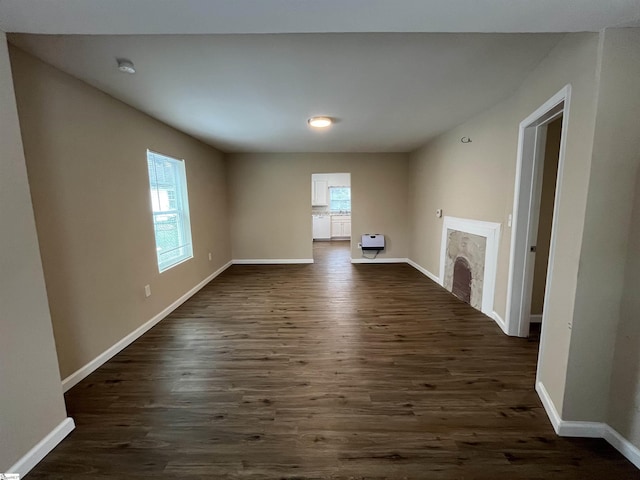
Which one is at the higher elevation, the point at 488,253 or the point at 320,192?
the point at 320,192

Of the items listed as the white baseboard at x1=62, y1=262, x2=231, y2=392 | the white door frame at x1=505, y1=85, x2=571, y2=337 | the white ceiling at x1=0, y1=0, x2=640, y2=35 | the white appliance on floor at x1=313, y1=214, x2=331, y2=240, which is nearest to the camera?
the white ceiling at x1=0, y1=0, x2=640, y2=35

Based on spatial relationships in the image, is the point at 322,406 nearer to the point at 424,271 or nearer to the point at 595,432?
the point at 595,432

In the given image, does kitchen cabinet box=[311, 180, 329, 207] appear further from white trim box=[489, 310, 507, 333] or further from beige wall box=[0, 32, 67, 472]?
beige wall box=[0, 32, 67, 472]

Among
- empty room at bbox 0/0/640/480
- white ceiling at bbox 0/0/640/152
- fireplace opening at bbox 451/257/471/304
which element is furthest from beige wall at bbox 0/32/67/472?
fireplace opening at bbox 451/257/471/304

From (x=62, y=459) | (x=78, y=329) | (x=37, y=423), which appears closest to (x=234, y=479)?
(x=62, y=459)

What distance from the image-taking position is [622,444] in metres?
1.45

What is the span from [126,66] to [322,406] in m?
2.64

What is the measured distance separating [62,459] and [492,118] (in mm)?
4222

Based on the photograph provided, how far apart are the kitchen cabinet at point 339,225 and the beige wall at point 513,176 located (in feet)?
12.9

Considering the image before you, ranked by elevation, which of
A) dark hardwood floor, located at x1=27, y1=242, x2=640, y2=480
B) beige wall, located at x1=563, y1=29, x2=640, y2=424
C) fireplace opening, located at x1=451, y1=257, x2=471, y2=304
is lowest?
dark hardwood floor, located at x1=27, y1=242, x2=640, y2=480

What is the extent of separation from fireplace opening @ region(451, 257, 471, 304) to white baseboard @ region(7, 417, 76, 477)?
3.84 m

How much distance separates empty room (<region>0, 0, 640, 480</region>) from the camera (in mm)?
1345

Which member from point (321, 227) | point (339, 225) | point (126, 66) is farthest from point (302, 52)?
point (339, 225)

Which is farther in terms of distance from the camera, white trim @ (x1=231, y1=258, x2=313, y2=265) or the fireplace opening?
white trim @ (x1=231, y1=258, x2=313, y2=265)
